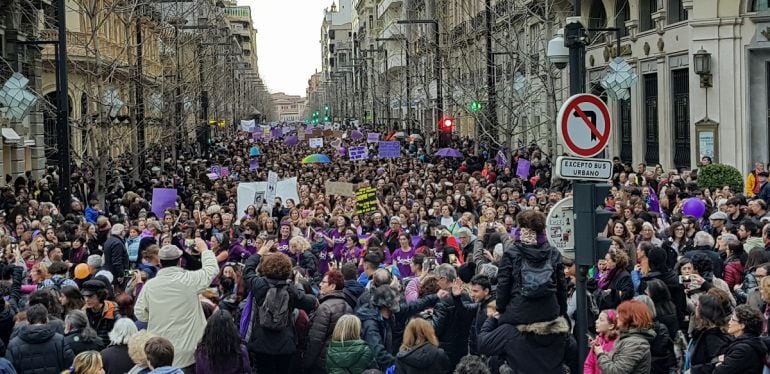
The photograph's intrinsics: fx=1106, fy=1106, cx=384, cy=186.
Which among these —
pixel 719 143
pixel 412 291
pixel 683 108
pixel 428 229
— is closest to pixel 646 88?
pixel 683 108

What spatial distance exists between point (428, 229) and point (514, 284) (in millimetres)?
7367

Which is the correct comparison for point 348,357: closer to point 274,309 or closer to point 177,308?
point 274,309

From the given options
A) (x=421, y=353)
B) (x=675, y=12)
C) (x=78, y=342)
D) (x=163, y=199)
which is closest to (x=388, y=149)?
(x=675, y=12)

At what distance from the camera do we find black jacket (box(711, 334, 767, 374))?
7.60 m

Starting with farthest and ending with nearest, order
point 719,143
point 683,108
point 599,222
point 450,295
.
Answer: point 683,108 → point 719,143 → point 450,295 → point 599,222

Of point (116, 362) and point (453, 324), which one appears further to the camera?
point (453, 324)

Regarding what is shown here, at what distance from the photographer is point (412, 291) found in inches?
429

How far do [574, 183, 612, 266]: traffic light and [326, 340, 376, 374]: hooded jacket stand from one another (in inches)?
72.6

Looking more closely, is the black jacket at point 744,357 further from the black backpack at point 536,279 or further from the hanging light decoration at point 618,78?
the hanging light decoration at point 618,78

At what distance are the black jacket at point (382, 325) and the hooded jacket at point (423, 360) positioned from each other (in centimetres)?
72

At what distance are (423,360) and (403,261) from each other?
223 inches

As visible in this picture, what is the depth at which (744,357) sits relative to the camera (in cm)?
761

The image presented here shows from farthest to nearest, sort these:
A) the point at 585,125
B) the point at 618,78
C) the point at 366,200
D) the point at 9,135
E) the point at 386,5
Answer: the point at 386,5
the point at 9,135
the point at 618,78
the point at 366,200
the point at 585,125

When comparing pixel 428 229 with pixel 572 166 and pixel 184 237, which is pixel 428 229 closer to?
pixel 184 237
